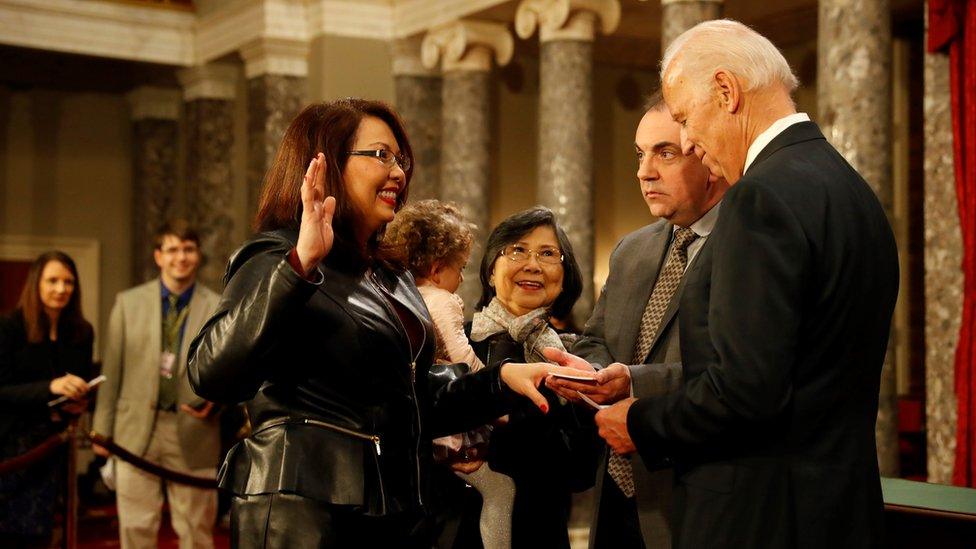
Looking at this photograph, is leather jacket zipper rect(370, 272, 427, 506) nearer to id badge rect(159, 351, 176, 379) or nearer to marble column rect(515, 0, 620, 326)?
id badge rect(159, 351, 176, 379)

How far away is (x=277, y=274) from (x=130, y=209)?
39.8 feet

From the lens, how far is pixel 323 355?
2605mm

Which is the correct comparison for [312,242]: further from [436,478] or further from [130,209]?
[130,209]

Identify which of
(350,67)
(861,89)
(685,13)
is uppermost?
(350,67)

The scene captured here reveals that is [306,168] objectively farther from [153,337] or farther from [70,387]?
[153,337]

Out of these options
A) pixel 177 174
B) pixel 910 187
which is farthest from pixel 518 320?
pixel 177 174

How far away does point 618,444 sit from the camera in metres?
2.65

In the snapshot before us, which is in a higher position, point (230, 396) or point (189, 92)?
point (189, 92)

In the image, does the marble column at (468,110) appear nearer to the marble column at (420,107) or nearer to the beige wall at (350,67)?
the marble column at (420,107)

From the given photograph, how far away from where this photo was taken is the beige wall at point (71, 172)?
13.4 m

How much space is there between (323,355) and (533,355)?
1.27m

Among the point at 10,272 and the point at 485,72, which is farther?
the point at 10,272

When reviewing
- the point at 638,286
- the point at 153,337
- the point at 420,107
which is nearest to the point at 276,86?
the point at 420,107

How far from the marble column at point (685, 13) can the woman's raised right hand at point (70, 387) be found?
4.15 m
